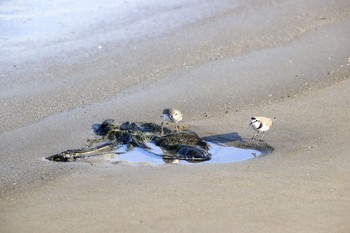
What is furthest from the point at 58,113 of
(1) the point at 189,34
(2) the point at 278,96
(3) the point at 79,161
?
(1) the point at 189,34

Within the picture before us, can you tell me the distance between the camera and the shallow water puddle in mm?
8203

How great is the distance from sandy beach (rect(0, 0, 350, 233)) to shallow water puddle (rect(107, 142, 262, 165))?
27cm

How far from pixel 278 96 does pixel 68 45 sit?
11.8 ft

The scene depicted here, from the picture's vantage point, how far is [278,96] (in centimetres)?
1018

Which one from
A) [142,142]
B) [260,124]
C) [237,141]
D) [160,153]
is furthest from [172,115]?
[260,124]

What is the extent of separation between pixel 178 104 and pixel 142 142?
1.40 meters

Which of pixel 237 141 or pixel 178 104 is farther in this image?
pixel 178 104

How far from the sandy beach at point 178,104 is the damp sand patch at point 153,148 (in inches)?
7.1

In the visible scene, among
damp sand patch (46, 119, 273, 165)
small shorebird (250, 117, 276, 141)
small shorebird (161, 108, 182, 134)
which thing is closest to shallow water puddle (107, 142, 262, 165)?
damp sand patch (46, 119, 273, 165)

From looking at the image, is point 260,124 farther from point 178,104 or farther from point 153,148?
point 178,104

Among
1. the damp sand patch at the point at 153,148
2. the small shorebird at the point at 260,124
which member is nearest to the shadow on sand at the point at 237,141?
the damp sand patch at the point at 153,148

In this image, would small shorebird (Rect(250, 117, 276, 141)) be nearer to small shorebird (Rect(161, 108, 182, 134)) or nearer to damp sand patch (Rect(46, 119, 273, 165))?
damp sand patch (Rect(46, 119, 273, 165))

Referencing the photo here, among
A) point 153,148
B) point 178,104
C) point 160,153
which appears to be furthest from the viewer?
point 178,104

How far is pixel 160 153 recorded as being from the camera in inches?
331
